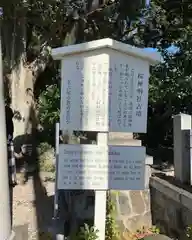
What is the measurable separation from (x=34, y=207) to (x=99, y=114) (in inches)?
131

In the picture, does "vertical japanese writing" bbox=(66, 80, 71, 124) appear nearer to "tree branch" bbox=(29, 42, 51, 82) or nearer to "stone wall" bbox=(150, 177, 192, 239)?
"stone wall" bbox=(150, 177, 192, 239)

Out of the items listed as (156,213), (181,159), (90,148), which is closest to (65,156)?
(90,148)

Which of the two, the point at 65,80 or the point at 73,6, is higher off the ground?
the point at 73,6

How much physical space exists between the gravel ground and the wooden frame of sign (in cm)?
142

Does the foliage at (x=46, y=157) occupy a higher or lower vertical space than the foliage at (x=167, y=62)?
lower

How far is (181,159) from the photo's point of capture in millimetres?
5160

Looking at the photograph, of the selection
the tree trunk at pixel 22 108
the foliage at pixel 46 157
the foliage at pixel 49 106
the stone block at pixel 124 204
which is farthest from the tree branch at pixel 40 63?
the stone block at pixel 124 204

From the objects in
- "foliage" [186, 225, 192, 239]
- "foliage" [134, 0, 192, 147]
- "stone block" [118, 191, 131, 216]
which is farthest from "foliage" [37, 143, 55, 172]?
"foliage" [186, 225, 192, 239]

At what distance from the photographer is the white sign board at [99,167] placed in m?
3.77

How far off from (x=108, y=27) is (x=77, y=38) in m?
1.56

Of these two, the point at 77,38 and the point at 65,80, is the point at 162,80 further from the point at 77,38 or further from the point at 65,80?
the point at 65,80

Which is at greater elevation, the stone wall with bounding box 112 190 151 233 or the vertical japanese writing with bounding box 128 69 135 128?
the vertical japanese writing with bounding box 128 69 135 128

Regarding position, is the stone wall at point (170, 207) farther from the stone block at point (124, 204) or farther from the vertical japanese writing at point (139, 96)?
the vertical japanese writing at point (139, 96)

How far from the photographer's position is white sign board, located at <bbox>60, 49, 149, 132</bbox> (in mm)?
3783
